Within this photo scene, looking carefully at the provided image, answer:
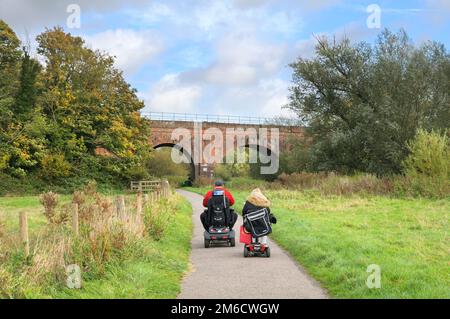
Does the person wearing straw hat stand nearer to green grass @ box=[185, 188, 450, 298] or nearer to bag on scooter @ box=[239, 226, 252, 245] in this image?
bag on scooter @ box=[239, 226, 252, 245]

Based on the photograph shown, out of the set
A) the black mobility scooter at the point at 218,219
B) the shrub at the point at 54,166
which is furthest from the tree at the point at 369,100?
the black mobility scooter at the point at 218,219

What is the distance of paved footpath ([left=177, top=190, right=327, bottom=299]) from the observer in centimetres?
725

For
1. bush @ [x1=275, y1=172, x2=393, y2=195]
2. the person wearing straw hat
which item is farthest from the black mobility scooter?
bush @ [x1=275, y1=172, x2=393, y2=195]

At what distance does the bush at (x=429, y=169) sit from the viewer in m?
24.5

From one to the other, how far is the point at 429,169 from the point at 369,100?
10609 mm

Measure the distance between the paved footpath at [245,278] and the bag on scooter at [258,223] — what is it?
511mm

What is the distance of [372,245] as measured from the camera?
36.2 ft

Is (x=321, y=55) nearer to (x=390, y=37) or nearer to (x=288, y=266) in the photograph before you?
(x=390, y=37)

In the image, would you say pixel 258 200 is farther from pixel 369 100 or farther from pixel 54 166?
pixel 54 166

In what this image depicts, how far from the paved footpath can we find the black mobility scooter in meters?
0.57

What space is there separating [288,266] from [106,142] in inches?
1327

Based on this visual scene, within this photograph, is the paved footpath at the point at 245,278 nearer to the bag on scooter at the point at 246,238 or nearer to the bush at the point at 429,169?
the bag on scooter at the point at 246,238

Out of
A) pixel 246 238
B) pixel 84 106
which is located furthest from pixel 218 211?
pixel 84 106
